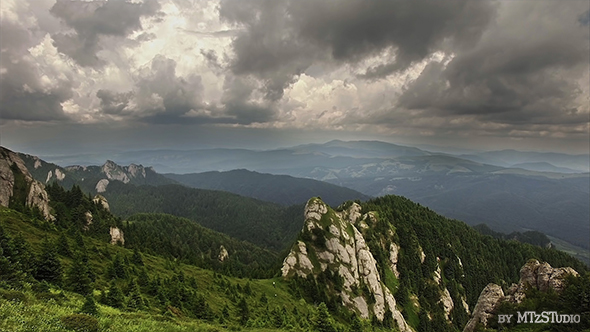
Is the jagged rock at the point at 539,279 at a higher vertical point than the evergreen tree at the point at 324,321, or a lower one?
higher

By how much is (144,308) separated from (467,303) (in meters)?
169

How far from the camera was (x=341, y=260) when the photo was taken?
117 meters

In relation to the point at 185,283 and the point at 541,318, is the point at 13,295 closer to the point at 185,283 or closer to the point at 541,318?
the point at 185,283

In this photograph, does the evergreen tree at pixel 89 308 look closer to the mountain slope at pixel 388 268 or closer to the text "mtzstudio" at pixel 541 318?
the text "mtzstudio" at pixel 541 318

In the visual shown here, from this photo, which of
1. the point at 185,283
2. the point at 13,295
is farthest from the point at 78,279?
the point at 185,283

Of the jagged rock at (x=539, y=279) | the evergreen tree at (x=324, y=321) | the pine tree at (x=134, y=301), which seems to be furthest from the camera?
the jagged rock at (x=539, y=279)

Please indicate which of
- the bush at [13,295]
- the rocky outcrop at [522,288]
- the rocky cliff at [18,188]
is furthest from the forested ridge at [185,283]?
the rocky cliff at [18,188]

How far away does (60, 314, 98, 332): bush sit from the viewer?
24016mm

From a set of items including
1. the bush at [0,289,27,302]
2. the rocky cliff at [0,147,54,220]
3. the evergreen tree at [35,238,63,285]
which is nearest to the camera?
the bush at [0,289,27,302]

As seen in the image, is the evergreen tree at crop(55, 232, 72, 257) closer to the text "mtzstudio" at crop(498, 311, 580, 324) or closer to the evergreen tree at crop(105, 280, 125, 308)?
the evergreen tree at crop(105, 280, 125, 308)

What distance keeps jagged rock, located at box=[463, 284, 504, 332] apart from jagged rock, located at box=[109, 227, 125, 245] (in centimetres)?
13992

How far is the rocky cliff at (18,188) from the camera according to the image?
398 ft

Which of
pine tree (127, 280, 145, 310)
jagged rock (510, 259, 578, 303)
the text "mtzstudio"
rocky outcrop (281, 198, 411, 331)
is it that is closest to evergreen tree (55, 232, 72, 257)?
pine tree (127, 280, 145, 310)

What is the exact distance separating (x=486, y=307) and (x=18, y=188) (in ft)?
605
